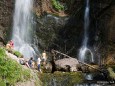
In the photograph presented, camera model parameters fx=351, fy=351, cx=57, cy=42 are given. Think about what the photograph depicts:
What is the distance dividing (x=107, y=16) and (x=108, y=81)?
11.5 m

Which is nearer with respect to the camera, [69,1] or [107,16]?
[107,16]

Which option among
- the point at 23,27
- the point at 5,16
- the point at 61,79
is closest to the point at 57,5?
the point at 23,27

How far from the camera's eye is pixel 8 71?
55.7ft

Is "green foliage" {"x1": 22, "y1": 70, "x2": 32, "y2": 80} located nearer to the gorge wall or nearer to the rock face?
the gorge wall

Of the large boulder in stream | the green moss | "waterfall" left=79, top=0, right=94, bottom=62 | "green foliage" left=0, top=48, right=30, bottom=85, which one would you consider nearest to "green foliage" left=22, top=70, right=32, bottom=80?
"green foliage" left=0, top=48, right=30, bottom=85

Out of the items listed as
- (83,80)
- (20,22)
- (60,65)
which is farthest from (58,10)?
(83,80)

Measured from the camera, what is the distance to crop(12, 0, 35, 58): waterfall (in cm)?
3200

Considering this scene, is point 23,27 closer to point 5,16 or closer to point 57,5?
point 5,16

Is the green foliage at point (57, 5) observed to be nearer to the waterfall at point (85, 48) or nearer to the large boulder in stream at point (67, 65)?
the waterfall at point (85, 48)

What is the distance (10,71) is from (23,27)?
16.2m

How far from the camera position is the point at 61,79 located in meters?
20.5

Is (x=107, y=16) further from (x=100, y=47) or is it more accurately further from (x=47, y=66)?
(x=47, y=66)

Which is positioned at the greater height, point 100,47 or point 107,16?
point 107,16

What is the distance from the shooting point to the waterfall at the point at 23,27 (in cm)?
3200
